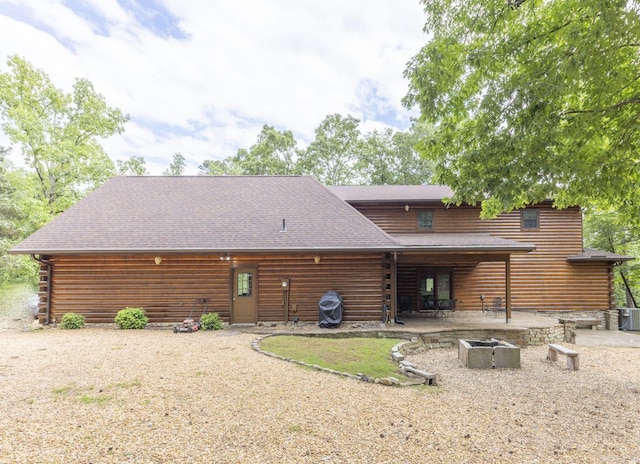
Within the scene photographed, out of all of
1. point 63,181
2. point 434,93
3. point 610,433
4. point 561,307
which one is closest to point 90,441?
point 610,433

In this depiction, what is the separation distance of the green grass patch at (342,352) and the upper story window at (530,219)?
9649 mm

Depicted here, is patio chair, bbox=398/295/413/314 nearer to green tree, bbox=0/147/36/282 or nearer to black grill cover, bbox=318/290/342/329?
black grill cover, bbox=318/290/342/329

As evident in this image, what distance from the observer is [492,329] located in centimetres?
934

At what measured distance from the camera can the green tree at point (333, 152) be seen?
97.2 feet

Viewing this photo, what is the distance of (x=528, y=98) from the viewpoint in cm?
496

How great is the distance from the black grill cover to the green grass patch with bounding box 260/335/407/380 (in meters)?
0.98

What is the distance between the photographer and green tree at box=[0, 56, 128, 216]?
16469 mm

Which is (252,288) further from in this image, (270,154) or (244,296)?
(270,154)

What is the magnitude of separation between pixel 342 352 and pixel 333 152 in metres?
25.3

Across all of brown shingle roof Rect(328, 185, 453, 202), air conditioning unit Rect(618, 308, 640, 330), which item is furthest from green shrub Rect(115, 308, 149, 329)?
air conditioning unit Rect(618, 308, 640, 330)

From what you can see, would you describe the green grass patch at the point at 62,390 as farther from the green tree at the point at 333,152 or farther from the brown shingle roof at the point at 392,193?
the green tree at the point at 333,152

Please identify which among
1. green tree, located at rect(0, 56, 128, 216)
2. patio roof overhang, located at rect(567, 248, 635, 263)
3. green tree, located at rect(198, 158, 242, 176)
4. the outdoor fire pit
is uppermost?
green tree, located at rect(198, 158, 242, 176)

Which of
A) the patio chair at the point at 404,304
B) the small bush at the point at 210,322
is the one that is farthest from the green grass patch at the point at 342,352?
the patio chair at the point at 404,304

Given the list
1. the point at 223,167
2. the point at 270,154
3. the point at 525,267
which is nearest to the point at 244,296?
the point at 525,267
